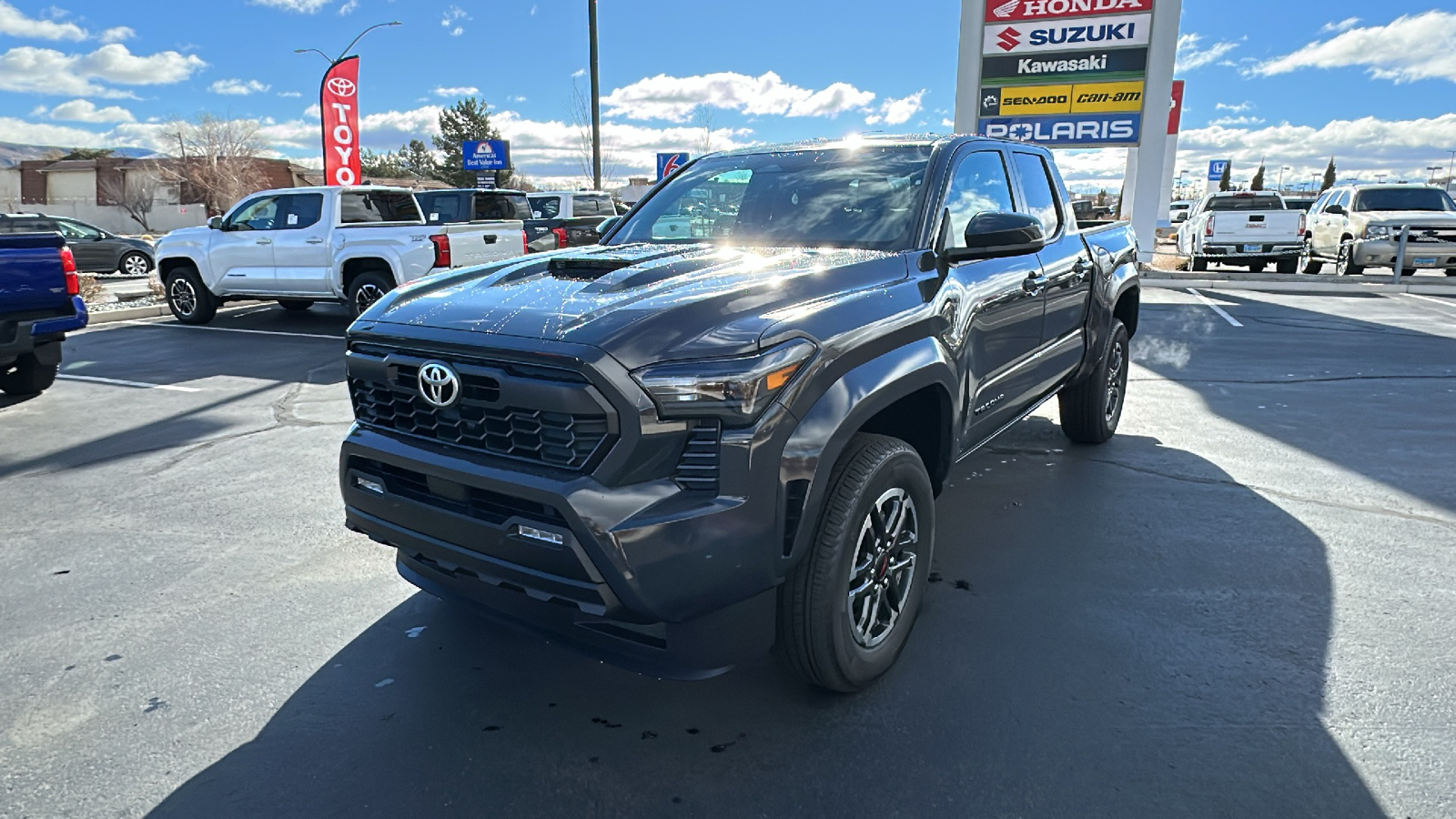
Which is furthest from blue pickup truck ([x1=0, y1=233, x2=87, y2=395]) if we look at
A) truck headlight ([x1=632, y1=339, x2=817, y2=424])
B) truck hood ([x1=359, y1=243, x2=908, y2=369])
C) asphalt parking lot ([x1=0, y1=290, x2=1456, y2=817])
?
truck headlight ([x1=632, y1=339, x2=817, y2=424])

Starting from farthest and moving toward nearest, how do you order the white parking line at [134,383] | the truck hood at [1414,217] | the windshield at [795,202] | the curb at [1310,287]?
the truck hood at [1414,217], the curb at [1310,287], the white parking line at [134,383], the windshield at [795,202]

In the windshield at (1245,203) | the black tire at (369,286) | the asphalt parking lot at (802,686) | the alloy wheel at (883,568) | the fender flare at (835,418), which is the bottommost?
the asphalt parking lot at (802,686)

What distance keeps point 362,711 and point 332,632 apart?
0.62 metres

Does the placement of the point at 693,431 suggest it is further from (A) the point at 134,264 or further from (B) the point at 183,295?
(A) the point at 134,264

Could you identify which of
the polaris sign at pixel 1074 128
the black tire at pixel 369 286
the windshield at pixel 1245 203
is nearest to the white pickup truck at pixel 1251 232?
the windshield at pixel 1245 203

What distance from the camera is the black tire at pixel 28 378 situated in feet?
24.1

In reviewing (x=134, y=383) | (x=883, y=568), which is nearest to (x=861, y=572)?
(x=883, y=568)

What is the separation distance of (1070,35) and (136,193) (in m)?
58.2

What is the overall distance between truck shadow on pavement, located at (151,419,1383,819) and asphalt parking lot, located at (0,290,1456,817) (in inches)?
0.5

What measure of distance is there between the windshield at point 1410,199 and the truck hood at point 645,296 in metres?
19.5

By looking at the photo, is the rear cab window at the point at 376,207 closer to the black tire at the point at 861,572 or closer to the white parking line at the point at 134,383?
the white parking line at the point at 134,383

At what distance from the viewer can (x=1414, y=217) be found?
54.6 ft

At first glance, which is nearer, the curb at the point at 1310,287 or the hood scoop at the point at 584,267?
the hood scoop at the point at 584,267

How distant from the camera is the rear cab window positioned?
38.3 ft
